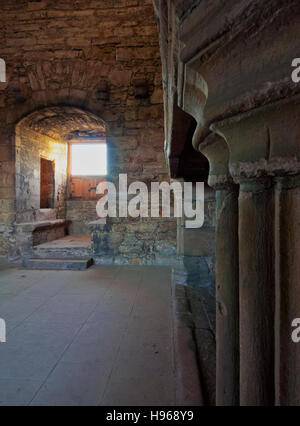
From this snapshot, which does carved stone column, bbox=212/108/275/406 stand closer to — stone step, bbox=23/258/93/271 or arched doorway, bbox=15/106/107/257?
stone step, bbox=23/258/93/271

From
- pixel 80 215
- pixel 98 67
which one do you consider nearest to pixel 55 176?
pixel 80 215

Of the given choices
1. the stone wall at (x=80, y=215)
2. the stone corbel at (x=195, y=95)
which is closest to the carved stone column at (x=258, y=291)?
the stone corbel at (x=195, y=95)

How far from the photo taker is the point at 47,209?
5.88 metres

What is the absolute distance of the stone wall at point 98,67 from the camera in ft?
13.8

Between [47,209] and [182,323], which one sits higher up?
[47,209]

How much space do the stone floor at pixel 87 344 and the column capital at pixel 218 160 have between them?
1134mm

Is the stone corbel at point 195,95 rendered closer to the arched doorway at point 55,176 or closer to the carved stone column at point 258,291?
the carved stone column at point 258,291

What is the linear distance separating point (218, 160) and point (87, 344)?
1607mm

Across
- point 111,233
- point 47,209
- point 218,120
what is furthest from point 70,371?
point 47,209

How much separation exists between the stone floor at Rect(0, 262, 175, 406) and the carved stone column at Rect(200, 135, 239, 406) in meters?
0.69

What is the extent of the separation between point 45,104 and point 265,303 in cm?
475

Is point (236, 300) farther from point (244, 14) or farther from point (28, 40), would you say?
point (28, 40)

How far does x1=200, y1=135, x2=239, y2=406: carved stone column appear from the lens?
697 mm

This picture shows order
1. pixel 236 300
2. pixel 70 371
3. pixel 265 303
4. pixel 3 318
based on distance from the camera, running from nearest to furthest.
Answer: pixel 265 303, pixel 236 300, pixel 70 371, pixel 3 318
